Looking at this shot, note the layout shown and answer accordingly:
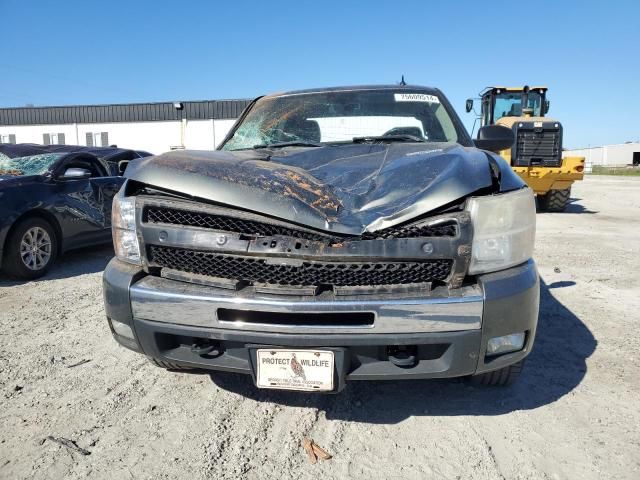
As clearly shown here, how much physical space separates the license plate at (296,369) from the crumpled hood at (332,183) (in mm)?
514

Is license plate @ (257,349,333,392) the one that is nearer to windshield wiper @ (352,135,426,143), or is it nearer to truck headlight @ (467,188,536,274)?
truck headlight @ (467,188,536,274)

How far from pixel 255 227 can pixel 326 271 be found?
35 cm

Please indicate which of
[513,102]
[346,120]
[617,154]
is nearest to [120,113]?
[513,102]

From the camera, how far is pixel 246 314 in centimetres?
179

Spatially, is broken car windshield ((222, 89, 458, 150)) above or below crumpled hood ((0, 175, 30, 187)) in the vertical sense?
above

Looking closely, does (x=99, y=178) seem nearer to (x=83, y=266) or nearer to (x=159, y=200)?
(x=83, y=266)

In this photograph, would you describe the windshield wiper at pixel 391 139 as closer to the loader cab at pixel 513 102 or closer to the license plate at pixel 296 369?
the license plate at pixel 296 369

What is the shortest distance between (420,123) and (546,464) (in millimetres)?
2111

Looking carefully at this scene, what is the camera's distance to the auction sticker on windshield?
3205mm

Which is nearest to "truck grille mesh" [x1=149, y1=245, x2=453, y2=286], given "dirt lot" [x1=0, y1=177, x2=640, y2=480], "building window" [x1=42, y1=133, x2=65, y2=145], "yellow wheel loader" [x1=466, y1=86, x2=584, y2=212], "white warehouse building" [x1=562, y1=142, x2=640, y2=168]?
"dirt lot" [x1=0, y1=177, x2=640, y2=480]

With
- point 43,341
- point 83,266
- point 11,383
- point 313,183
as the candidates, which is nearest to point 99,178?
point 83,266

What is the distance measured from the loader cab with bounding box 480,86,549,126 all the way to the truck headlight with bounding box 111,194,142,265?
40.5 ft

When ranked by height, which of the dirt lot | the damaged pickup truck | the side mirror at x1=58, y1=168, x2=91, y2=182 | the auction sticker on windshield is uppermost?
the auction sticker on windshield

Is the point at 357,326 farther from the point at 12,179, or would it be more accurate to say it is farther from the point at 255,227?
the point at 12,179
